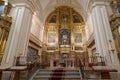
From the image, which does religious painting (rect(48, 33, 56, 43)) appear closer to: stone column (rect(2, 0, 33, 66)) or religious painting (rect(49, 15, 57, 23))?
religious painting (rect(49, 15, 57, 23))

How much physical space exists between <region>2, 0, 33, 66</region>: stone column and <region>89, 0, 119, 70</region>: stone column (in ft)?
16.3

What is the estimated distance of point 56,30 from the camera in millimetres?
14656

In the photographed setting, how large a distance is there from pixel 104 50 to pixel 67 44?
25.4 ft

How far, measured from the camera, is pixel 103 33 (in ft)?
22.5

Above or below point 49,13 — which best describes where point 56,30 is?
below

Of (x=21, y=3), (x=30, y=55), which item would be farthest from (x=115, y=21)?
(x=30, y=55)

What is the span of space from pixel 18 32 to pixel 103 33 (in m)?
5.63

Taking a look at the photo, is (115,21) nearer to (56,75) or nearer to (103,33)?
(103,33)

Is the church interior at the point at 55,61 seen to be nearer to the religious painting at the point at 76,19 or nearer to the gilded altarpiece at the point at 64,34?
the gilded altarpiece at the point at 64,34

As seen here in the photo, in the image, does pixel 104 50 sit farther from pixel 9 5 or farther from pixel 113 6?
pixel 9 5

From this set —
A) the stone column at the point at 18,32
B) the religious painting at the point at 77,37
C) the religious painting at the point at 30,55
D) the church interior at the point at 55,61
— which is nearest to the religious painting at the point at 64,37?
the religious painting at the point at 77,37

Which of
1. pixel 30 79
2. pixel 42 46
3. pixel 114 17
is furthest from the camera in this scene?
pixel 42 46

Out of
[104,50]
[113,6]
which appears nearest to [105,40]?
[104,50]

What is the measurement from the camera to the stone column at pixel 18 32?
20.8 ft
